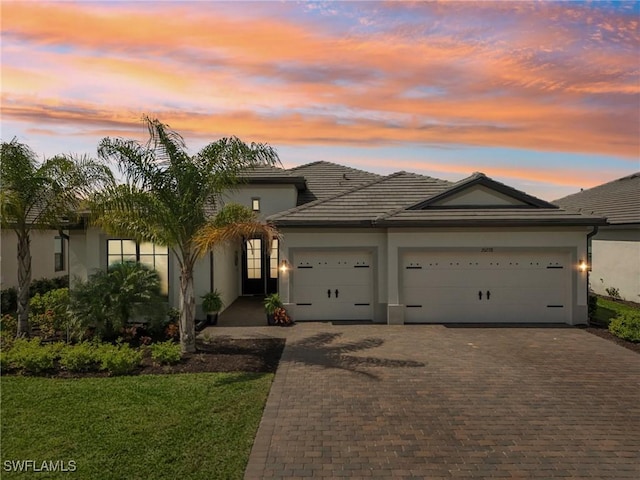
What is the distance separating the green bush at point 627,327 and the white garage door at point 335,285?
700 cm

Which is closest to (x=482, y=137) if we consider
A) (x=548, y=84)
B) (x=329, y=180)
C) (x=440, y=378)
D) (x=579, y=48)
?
(x=548, y=84)

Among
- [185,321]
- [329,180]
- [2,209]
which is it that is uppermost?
[329,180]

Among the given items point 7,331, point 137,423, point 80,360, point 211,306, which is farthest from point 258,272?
point 137,423

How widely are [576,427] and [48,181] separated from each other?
1275cm

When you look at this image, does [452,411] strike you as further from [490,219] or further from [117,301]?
[117,301]

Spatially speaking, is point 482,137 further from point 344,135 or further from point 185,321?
point 185,321

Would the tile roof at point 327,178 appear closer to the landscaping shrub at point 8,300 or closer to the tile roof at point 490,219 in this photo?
the tile roof at point 490,219

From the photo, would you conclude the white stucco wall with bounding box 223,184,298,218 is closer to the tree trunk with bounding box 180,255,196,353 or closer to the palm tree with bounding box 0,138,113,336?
the palm tree with bounding box 0,138,113,336

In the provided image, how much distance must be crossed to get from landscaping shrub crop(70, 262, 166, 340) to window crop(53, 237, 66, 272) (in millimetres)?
10019

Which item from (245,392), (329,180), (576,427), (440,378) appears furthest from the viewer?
(329,180)

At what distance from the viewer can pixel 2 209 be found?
10.1m

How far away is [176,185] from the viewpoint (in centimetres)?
962

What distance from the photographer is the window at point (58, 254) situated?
19.4m

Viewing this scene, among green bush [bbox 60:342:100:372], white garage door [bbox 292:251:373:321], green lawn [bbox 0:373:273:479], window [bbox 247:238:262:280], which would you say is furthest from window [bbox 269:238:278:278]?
green lawn [bbox 0:373:273:479]
